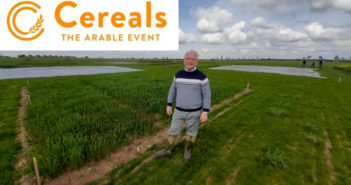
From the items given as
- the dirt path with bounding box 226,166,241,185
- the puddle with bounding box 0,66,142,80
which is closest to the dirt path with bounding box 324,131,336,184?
the dirt path with bounding box 226,166,241,185

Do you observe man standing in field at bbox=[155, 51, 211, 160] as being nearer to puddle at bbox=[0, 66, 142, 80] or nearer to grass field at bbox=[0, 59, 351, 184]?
grass field at bbox=[0, 59, 351, 184]

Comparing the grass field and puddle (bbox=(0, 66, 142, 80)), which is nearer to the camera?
the grass field

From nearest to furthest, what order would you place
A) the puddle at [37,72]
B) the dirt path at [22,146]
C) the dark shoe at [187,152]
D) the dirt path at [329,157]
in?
the dirt path at [22,146] → the dirt path at [329,157] → the dark shoe at [187,152] → the puddle at [37,72]

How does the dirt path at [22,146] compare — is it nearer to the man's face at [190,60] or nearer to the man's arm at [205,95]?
the man's arm at [205,95]

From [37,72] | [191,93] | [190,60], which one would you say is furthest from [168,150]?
[37,72]

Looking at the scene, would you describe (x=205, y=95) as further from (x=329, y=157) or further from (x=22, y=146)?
(x=22, y=146)

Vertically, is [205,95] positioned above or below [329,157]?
above

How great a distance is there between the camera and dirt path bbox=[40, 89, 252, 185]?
2744 millimetres

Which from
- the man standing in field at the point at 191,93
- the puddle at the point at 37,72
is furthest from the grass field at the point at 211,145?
the puddle at the point at 37,72

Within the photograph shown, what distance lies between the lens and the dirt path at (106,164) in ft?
9.00

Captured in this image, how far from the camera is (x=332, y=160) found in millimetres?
3422

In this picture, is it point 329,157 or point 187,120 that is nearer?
point 187,120

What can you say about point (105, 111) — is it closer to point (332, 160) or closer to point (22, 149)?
point (22, 149)

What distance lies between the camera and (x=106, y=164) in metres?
3.20
